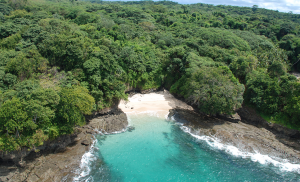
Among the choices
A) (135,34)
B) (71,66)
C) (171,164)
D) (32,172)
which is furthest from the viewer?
(135,34)

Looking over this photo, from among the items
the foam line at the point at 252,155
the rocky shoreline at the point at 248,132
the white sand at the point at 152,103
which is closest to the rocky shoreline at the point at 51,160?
the white sand at the point at 152,103

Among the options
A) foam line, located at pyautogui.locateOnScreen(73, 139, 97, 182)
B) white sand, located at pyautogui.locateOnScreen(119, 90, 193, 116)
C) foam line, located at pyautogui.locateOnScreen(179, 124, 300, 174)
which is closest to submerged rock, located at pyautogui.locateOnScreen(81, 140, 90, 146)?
foam line, located at pyautogui.locateOnScreen(73, 139, 97, 182)

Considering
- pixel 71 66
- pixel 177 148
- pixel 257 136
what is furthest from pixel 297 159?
pixel 71 66

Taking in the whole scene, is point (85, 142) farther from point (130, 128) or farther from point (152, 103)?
point (152, 103)

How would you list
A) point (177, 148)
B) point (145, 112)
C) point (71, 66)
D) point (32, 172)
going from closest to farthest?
point (32, 172)
point (177, 148)
point (71, 66)
point (145, 112)

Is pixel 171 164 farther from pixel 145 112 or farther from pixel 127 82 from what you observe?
pixel 127 82

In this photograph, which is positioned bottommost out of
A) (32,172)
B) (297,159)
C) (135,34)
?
(32,172)

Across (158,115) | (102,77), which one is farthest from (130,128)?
(102,77)

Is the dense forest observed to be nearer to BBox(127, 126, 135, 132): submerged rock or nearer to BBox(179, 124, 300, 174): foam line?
BBox(179, 124, 300, 174): foam line
